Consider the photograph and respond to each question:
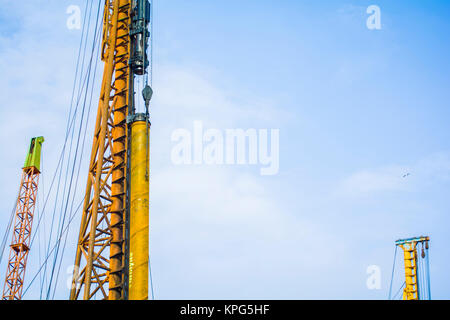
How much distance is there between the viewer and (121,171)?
28.0m

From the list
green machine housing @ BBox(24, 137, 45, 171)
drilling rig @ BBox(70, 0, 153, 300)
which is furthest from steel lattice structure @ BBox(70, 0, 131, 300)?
green machine housing @ BBox(24, 137, 45, 171)

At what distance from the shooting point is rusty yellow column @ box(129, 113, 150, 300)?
23641mm

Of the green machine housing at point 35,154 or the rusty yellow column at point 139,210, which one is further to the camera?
the green machine housing at point 35,154

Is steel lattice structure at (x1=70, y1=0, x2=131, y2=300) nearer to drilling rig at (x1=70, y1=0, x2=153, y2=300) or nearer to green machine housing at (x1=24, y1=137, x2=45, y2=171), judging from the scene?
drilling rig at (x1=70, y1=0, x2=153, y2=300)

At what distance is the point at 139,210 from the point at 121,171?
4.23 meters

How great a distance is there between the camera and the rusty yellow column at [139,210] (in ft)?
77.6

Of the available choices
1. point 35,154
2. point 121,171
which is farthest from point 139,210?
point 35,154

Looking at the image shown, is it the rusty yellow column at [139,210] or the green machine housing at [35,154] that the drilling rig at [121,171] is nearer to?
the rusty yellow column at [139,210]

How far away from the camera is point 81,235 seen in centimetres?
2809

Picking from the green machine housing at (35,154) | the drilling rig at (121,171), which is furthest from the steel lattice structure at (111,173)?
the green machine housing at (35,154)
